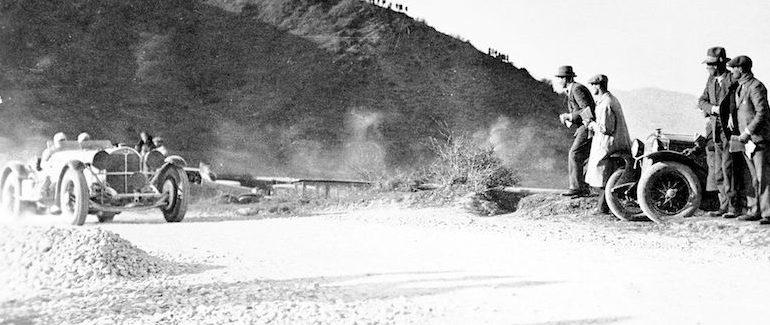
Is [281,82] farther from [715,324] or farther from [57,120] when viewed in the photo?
[715,324]

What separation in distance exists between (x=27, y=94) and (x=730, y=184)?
36098 millimetres

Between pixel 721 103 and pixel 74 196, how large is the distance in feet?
30.9

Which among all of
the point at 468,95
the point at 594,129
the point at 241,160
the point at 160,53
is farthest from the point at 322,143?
the point at 594,129

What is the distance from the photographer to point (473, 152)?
1385 centimetres

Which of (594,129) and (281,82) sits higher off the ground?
(281,82)

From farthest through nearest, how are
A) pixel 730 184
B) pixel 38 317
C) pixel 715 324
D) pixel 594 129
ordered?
pixel 594 129, pixel 730 184, pixel 38 317, pixel 715 324

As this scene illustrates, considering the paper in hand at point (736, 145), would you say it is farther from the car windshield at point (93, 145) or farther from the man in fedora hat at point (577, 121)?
the car windshield at point (93, 145)

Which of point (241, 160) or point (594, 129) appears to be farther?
point (241, 160)

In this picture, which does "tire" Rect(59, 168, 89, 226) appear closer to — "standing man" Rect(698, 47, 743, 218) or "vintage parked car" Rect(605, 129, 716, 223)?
"vintage parked car" Rect(605, 129, 716, 223)

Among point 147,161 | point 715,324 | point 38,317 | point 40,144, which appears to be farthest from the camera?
point 40,144

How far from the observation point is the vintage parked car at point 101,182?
1216 centimetres

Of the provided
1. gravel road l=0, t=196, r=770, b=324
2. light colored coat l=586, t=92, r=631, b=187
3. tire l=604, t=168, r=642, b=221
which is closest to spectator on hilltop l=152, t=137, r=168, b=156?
gravel road l=0, t=196, r=770, b=324

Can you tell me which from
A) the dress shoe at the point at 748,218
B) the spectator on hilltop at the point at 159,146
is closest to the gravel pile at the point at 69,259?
the spectator on hilltop at the point at 159,146

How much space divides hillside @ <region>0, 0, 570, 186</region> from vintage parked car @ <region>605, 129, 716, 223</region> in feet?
80.3
